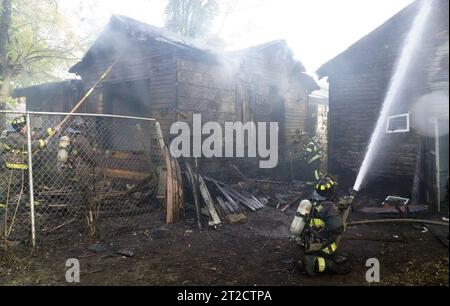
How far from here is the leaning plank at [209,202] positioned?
776 cm

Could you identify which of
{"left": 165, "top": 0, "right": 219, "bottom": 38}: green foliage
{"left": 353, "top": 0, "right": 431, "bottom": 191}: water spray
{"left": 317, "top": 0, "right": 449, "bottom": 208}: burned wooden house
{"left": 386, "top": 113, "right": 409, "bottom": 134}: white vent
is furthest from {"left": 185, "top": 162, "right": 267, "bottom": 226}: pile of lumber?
{"left": 165, "top": 0, "right": 219, "bottom": 38}: green foliage

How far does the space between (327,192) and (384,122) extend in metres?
6.29

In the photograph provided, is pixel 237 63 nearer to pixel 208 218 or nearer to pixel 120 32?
pixel 120 32

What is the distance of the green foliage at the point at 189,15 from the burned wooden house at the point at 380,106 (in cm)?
1969

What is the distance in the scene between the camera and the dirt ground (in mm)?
4719

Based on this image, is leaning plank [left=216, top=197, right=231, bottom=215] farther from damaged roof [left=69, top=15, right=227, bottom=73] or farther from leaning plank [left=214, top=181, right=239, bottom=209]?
damaged roof [left=69, top=15, right=227, bottom=73]

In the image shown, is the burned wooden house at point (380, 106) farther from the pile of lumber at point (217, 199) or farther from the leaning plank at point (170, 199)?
the leaning plank at point (170, 199)

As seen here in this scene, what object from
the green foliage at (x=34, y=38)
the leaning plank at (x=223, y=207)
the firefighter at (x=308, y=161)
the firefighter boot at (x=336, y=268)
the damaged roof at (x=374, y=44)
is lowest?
the firefighter boot at (x=336, y=268)

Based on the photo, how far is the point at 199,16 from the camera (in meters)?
28.0

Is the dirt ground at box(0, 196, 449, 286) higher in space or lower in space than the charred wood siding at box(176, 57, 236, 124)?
lower

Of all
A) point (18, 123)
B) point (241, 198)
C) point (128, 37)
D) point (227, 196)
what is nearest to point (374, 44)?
point (241, 198)

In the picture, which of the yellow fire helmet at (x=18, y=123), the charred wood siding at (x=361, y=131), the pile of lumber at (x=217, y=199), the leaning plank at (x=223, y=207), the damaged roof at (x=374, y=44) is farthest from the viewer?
the charred wood siding at (x=361, y=131)

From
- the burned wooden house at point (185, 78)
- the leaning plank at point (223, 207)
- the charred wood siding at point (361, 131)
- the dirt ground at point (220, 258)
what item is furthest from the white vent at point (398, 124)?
the leaning plank at point (223, 207)

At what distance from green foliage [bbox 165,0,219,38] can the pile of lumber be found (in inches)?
870
